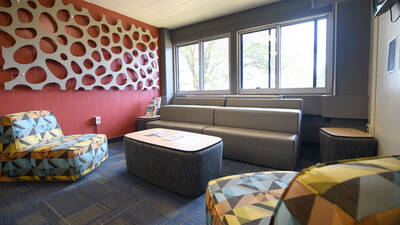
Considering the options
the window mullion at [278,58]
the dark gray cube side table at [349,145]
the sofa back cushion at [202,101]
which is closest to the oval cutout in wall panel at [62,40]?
the sofa back cushion at [202,101]

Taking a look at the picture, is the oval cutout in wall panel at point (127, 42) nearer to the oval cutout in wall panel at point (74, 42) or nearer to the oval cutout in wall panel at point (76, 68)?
the oval cutout in wall panel at point (74, 42)

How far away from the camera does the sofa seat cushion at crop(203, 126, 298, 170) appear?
2205mm

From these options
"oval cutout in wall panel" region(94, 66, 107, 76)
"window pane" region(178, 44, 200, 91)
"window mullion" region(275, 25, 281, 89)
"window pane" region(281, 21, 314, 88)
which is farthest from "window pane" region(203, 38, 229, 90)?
"oval cutout in wall panel" region(94, 66, 107, 76)

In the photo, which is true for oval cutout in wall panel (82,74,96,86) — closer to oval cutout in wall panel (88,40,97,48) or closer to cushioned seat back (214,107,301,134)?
oval cutout in wall panel (88,40,97,48)

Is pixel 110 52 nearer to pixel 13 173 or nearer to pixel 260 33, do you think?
pixel 13 173

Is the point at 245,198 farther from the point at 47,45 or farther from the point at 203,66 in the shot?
the point at 203,66

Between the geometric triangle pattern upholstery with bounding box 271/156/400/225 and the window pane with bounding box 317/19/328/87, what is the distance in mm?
3030

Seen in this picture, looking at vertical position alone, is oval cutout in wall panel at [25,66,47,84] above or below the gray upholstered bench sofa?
above

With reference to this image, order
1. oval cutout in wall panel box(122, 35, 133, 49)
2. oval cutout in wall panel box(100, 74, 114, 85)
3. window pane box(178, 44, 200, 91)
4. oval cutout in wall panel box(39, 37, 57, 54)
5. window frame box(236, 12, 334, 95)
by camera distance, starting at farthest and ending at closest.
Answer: window pane box(178, 44, 200, 91) < oval cutout in wall panel box(122, 35, 133, 49) < oval cutout in wall panel box(100, 74, 114, 85) < window frame box(236, 12, 334, 95) < oval cutout in wall panel box(39, 37, 57, 54)

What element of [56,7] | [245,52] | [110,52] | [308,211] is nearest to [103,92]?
[110,52]

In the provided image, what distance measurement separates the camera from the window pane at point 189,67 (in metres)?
4.60

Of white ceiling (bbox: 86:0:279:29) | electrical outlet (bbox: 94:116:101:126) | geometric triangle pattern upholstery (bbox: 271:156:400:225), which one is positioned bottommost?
electrical outlet (bbox: 94:116:101:126)

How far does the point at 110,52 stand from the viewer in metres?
3.53

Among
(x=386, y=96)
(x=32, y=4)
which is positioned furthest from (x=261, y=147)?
(x=32, y=4)
